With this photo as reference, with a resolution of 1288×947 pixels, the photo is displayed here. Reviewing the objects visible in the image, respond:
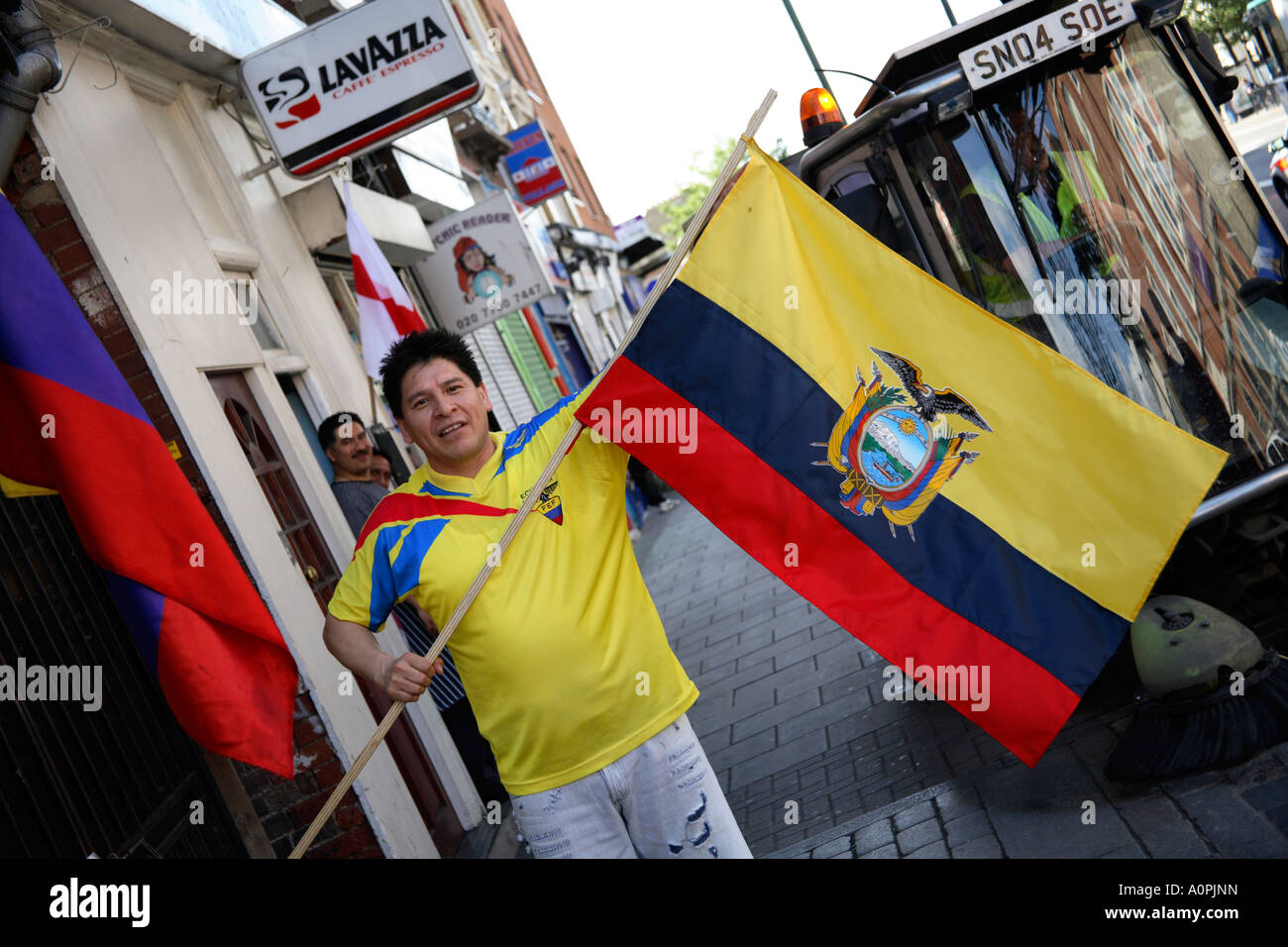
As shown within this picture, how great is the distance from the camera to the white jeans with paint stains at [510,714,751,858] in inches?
124

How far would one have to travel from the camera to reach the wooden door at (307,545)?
6.16m

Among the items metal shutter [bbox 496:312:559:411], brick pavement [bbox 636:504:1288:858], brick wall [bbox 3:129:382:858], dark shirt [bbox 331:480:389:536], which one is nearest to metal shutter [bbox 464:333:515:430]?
metal shutter [bbox 496:312:559:411]

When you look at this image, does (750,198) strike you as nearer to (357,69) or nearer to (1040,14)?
(1040,14)

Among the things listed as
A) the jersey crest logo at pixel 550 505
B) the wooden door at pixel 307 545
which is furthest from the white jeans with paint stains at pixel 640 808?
the wooden door at pixel 307 545

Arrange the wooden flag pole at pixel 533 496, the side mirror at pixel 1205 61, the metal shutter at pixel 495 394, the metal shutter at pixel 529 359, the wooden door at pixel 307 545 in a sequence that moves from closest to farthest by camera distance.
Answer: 1. the wooden flag pole at pixel 533 496
2. the side mirror at pixel 1205 61
3. the wooden door at pixel 307 545
4. the metal shutter at pixel 495 394
5. the metal shutter at pixel 529 359

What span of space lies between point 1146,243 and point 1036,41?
3.09ft

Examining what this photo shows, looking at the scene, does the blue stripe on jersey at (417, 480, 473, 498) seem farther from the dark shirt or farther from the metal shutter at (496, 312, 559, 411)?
the metal shutter at (496, 312, 559, 411)

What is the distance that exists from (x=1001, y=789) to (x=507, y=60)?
3170 centimetres

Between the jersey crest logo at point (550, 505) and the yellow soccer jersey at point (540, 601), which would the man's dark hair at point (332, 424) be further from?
the jersey crest logo at point (550, 505)

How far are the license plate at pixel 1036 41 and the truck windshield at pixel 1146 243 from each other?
0.20 metres

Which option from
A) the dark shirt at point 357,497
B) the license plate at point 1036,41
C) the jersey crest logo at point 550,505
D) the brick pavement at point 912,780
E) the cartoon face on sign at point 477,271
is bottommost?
the brick pavement at point 912,780

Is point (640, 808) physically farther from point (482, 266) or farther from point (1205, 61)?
point (482, 266)

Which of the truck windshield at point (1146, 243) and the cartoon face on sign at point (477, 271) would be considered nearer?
the truck windshield at point (1146, 243)

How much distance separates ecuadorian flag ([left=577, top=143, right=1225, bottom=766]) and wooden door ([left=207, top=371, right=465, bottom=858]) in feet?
10.4
